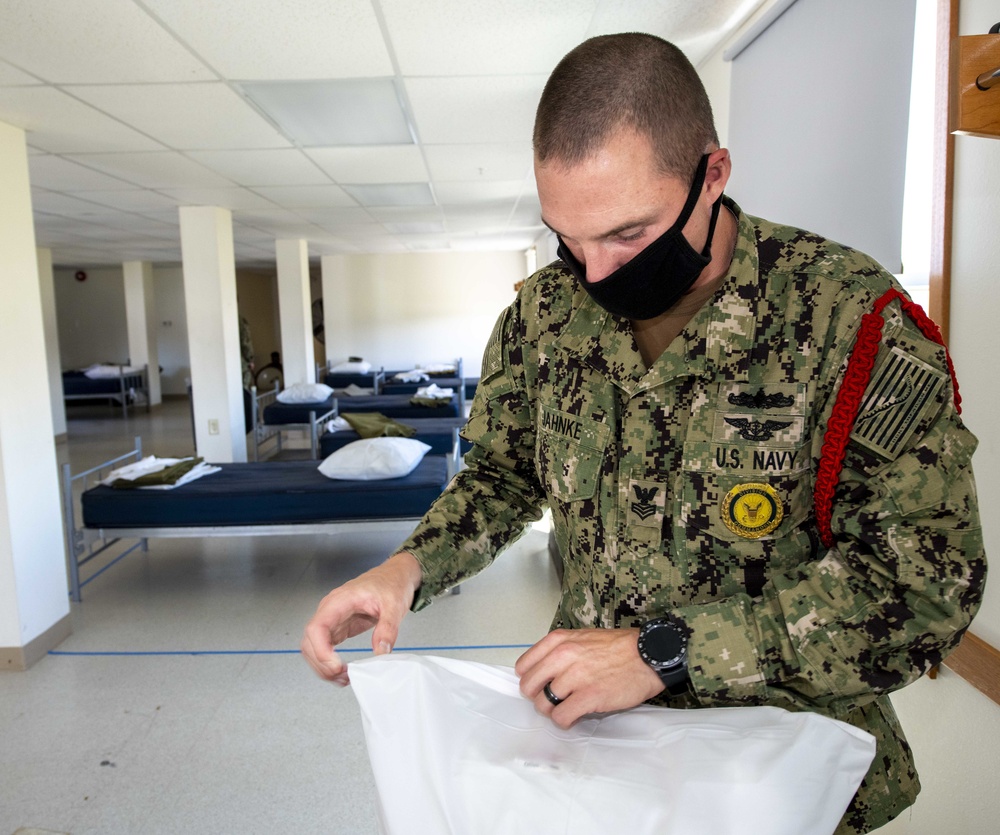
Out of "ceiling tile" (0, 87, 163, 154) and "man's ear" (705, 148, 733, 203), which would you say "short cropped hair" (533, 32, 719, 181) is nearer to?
"man's ear" (705, 148, 733, 203)

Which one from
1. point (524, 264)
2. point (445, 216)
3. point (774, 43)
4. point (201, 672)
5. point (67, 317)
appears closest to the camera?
point (774, 43)

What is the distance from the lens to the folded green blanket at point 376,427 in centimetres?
529

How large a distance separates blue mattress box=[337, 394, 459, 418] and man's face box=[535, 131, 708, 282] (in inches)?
249

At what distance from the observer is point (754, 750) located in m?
0.73

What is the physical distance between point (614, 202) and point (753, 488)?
0.37 metres

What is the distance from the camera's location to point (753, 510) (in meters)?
0.81

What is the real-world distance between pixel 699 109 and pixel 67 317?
567 inches

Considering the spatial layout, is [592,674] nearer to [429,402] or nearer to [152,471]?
[152,471]

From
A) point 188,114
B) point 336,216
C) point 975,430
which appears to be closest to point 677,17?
point 975,430

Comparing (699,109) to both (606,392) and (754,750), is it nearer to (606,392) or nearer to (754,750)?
(606,392)

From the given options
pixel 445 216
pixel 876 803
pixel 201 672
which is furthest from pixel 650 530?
pixel 445 216

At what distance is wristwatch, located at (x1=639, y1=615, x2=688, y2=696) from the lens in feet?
2.46

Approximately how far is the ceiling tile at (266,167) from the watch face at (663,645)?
3.91 metres

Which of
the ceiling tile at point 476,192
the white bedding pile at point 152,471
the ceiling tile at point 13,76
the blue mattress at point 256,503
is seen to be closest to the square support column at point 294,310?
the ceiling tile at point 476,192
